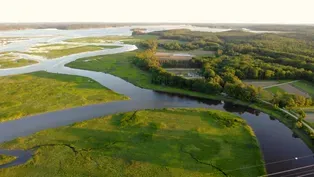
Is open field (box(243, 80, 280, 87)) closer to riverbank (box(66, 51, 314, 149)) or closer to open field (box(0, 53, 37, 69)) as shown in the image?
riverbank (box(66, 51, 314, 149))

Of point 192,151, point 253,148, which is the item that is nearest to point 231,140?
point 253,148

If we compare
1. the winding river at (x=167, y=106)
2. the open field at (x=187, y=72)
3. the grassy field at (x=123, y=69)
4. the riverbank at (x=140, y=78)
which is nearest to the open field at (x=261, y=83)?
the riverbank at (x=140, y=78)

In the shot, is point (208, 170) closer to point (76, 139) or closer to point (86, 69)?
point (76, 139)

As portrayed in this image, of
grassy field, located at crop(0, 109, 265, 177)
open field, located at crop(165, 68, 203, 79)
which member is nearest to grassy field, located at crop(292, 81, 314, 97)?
open field, located at crop(165, 68, 203, 79)

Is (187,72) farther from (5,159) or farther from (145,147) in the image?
(5,159)

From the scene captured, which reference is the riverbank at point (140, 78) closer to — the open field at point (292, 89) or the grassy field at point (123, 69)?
the grassy field at point (123, 69)

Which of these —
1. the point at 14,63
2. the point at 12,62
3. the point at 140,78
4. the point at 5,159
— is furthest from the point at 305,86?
the point at 12,62
